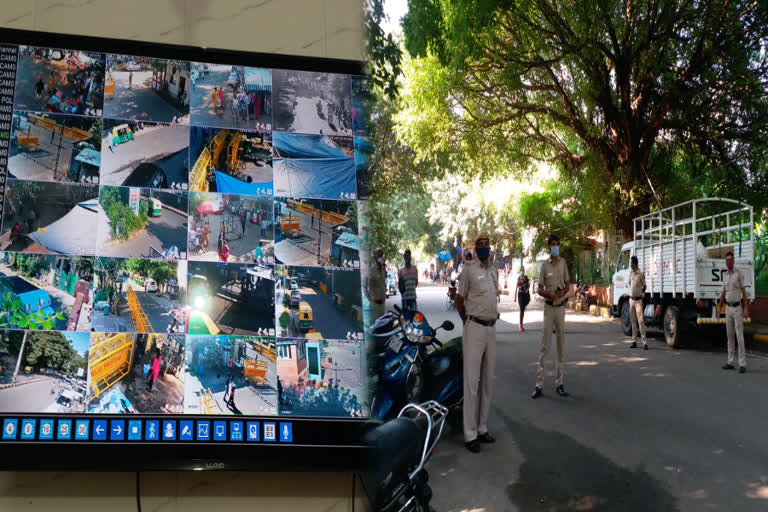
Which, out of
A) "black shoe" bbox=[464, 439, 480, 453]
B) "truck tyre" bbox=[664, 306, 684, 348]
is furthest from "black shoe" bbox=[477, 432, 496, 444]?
"truck tyre" bbox=[664, 306, 684, 348]

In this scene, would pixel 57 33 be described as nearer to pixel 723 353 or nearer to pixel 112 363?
pixel 112 363

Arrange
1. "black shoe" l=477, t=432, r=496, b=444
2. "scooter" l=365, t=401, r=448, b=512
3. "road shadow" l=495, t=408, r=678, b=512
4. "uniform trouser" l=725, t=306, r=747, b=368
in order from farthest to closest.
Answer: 1. "uniform trouser" l=725, t=306, r=747, b=368
2. "black shoe" l=477, t=432, r=496, b=444
3. "road shadow" l=495, t=408, r=678, b=512
4. "scooter" l=365, t=401, r=448, b=512

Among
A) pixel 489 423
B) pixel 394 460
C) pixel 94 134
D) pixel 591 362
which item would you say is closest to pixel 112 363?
pixel 94 134

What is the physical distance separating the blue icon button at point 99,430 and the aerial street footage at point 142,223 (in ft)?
1.19

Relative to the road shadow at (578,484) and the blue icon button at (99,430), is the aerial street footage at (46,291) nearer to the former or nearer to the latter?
the blue icon button at (99,430)

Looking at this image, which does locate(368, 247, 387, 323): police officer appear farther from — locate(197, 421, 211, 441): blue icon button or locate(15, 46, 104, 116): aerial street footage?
locate(15, 46, 104, 116): aerial street footage

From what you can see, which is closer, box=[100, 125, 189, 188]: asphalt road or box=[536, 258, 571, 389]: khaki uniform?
box=[100, 125, 189, 188]: asphalt road

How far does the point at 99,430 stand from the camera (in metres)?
1.21

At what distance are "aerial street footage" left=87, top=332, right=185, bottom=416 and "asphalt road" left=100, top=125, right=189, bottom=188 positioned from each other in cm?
36

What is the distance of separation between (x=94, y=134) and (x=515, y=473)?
332cm

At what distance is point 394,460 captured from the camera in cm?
158

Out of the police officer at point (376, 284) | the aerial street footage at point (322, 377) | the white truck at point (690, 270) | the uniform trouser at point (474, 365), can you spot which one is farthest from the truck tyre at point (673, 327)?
the aerial street footage at point (322, 377)

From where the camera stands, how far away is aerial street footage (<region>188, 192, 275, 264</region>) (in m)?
1.29

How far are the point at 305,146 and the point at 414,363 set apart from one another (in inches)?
110
